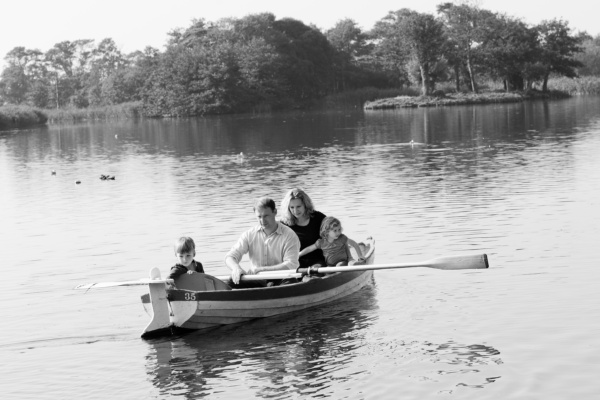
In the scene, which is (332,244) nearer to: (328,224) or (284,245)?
(328,224)

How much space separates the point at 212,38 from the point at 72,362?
10268cm

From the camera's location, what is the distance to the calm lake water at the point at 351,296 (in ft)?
34.8

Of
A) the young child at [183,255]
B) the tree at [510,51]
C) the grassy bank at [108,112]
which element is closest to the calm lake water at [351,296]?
the young child at [183,255]

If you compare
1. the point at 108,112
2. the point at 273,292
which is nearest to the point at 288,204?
the point at 273,292

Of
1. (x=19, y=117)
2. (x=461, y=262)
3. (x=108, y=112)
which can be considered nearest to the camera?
(x=461, y=262)

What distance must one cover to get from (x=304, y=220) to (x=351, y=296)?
4.86 feet

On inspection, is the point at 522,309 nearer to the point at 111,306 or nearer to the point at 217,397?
the point at 217,397

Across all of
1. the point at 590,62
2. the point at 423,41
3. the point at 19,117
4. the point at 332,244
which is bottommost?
the point at 332,244

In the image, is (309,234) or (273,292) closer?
(273,292)

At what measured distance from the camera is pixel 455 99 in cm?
8938

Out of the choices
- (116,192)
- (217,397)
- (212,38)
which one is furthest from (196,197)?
(212,38)

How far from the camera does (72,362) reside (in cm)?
1166

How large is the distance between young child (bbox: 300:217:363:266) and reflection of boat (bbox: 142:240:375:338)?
0.44 m

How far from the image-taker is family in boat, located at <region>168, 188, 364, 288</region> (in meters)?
12.7
